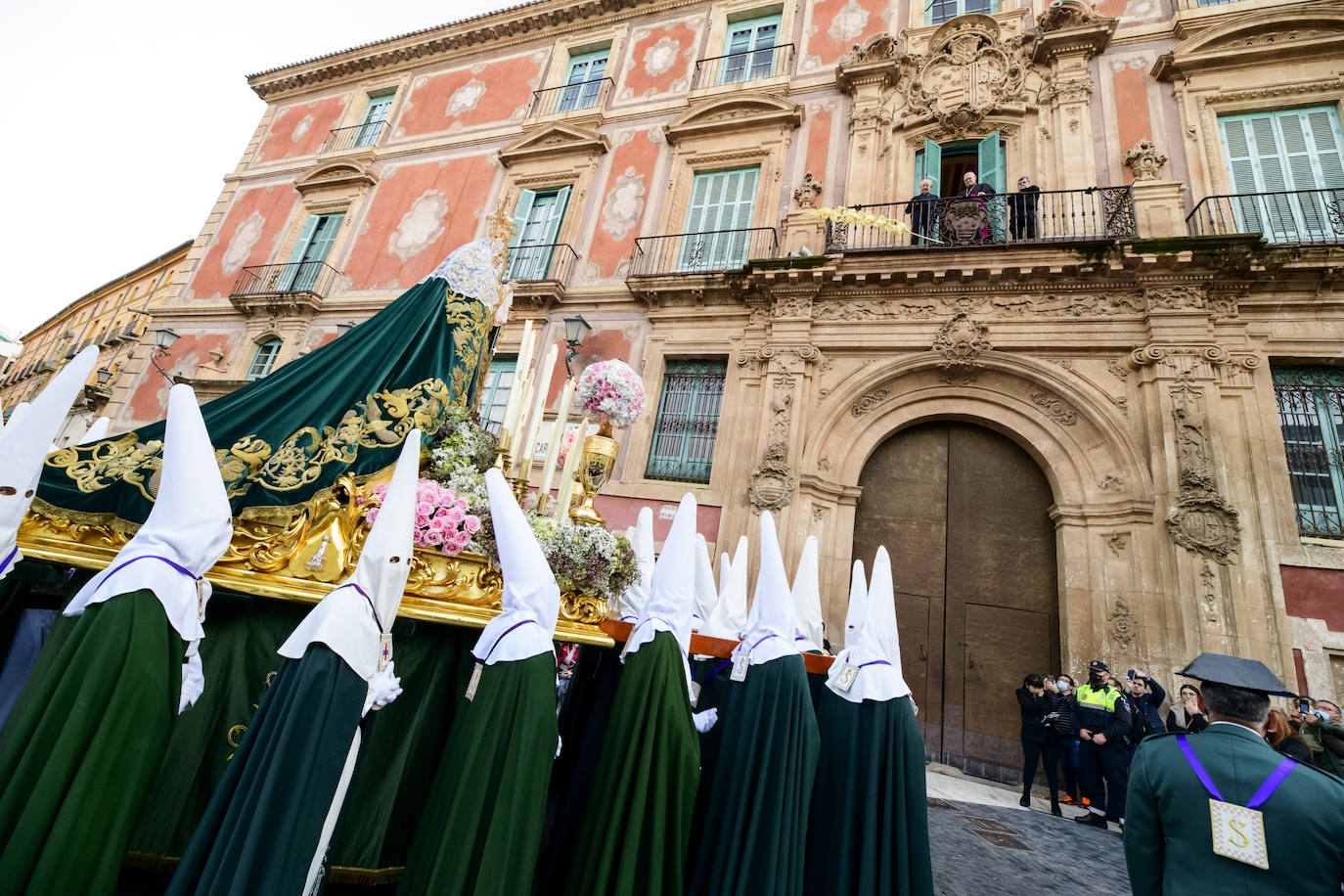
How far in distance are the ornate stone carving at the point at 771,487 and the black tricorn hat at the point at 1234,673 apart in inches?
241

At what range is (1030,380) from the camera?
27.5ft

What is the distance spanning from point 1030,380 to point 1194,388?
1.75m

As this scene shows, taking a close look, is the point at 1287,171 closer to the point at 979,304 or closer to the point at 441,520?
the point at 979,304

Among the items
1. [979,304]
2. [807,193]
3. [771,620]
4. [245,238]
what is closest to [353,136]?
[245,238]

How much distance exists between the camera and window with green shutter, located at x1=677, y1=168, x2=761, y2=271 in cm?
1092

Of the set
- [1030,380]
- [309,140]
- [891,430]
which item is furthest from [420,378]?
[309,140]

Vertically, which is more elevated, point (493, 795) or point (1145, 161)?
point (1145, 161)

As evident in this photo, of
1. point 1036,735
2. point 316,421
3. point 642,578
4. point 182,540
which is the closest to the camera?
point 182,540

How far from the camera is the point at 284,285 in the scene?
46.8 ft

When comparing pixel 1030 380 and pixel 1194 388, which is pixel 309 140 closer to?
pixel 1030 380

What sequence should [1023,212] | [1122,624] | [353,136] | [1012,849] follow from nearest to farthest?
[1012,849] < [1122,624] < [1023,212] < [353,136]

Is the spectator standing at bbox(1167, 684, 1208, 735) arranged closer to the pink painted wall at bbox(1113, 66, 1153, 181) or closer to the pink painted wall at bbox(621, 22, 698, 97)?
the pink painted wall at bbox(1113, 66, 1153, 181)

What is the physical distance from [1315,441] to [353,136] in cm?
2037

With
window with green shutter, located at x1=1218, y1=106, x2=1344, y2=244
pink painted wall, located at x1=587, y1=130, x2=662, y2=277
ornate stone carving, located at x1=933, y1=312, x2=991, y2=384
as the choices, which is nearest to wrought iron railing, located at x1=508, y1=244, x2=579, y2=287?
pink painted wall, located at x1=587, y1=130, x2=662, y2=277
